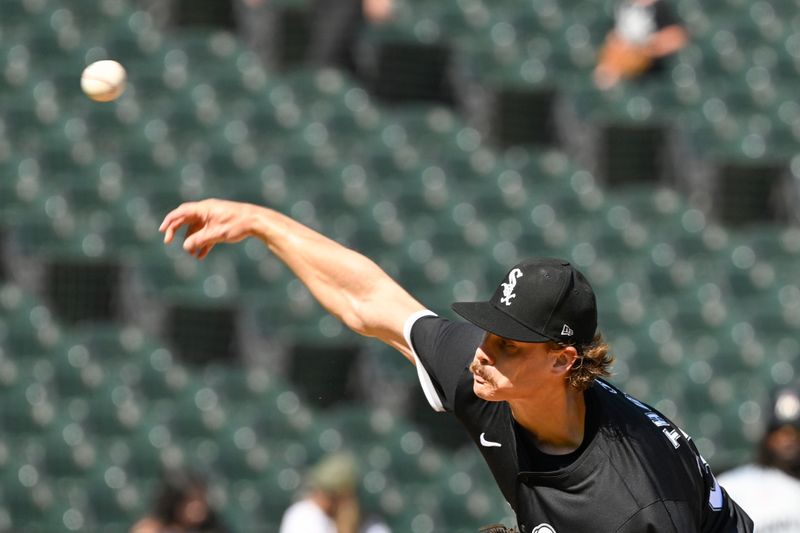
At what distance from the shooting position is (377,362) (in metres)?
8.96

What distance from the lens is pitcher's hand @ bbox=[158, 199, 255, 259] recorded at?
379 centimetres

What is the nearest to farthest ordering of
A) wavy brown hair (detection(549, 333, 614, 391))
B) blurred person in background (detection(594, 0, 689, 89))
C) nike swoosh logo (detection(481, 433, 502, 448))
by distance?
wavy brown hair (detection(549, 333, 614, 391))
nike swoosh logo (detection(481, 433, 502, 448))
blurred person in background (detection(594, 0, 689, 89))

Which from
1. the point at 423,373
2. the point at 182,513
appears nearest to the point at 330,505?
the point at 182,513

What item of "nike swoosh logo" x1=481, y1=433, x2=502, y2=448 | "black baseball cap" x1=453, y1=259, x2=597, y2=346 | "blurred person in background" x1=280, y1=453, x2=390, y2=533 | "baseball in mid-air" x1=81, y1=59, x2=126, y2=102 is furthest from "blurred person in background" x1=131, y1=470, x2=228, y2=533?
"black baseball cap" x1=453, y1=259, x2=597, y2=346

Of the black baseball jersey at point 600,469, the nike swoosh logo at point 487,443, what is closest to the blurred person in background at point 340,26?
the black baseball jersey at point 600,469

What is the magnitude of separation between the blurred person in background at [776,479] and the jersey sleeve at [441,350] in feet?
5.12

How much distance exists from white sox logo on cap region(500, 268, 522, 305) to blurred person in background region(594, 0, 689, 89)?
7619 mm

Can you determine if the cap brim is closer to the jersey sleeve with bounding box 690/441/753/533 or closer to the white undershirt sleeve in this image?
the white undershirt sleeve

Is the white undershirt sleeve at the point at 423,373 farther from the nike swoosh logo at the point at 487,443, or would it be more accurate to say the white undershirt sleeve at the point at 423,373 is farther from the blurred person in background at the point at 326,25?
the blurred person in background at the point at 326,25

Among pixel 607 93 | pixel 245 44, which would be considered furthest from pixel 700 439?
pixel 245 44

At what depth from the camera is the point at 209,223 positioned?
12.7 feet

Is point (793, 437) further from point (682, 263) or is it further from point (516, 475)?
point (682, 263)

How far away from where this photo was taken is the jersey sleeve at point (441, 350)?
3.65 meters

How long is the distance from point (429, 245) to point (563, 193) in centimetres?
125
